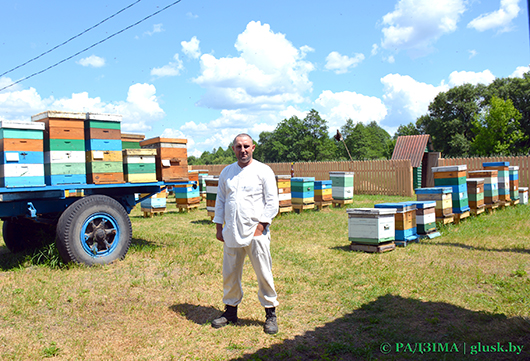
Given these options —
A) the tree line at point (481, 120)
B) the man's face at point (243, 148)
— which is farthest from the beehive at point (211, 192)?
the tree line at point (481, 120)

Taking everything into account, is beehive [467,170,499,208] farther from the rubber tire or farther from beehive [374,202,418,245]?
the rubber tire

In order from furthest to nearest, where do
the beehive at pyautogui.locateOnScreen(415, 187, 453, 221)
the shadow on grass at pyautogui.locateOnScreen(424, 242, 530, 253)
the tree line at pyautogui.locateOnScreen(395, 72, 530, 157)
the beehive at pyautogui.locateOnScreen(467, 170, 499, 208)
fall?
the tree line at pyautogui.locateOnScreen(395, 72, 530, 157) → the beehive at pyautogui.locateOnScreen(467, 170, 499, 208) → the beehive at pyautogui.locateOnScreen(415, 187, 453, 221) → the shadow on grass at pyautogui.locateOnScreen(424, 242, 530, 253)

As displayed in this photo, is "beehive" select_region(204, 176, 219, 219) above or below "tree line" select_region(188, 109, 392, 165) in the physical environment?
below

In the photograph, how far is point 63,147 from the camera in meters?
6.22

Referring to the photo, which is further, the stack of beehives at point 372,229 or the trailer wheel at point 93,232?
the stack of beehives at point 372,229

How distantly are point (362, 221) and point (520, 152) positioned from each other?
38.1 meters

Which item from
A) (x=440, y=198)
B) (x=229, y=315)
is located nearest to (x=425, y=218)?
(x=440, y=198)

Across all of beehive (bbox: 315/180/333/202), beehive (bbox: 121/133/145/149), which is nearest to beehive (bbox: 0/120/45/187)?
beehive (bbox: 121/133/145/149)

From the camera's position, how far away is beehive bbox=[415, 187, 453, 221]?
969 centimetres

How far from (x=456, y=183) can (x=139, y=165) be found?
8192 millimetres

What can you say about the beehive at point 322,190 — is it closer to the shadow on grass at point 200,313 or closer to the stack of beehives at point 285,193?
the stack of beehives at point 285,193

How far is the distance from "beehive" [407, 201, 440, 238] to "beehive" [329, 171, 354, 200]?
6.67m

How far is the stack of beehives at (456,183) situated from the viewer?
10297 mm

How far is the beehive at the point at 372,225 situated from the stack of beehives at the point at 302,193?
6.04 meters
